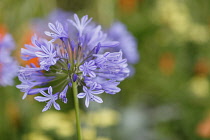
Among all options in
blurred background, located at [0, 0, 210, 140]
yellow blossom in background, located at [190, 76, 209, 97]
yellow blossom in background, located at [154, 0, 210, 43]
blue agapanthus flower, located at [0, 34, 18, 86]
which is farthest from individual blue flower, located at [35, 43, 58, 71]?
yellow blossom in background, located at [154, 0, 210, 43]

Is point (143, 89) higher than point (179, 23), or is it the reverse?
point (179, 23)

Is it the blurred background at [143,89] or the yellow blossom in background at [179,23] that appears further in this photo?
the yellow blossom in background at [179,23]

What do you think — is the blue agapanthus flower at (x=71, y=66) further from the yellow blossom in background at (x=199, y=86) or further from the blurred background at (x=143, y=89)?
the yellow blossom in background at (x=199, y=86)

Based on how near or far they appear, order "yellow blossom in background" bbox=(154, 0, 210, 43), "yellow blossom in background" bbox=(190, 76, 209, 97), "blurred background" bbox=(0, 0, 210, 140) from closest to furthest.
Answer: "blurred background" bbox=(0, 0, 210, 140) < "yellow blossom in background" bbox=(190, 76, 209, 97) < "yellow blossom in background" bbox=(154, 0, 210, 43)

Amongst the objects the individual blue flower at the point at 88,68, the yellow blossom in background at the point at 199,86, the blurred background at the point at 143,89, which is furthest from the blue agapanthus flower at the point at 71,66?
the yellow blossom in background at the point at 199,86

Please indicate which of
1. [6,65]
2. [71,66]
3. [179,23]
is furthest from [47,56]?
[179,23]

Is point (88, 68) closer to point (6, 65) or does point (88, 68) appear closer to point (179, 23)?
point (6, 65)

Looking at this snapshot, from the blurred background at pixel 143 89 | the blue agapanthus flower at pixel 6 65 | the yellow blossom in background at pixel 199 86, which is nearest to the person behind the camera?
the blue agapanthus flower at pixel 6 65

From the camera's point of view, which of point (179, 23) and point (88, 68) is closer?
point (88, 68)

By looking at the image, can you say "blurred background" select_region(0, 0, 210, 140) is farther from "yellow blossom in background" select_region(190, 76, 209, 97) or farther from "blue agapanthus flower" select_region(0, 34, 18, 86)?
"blue agapanthus flower" select_region(0, 34, 18, 86)
